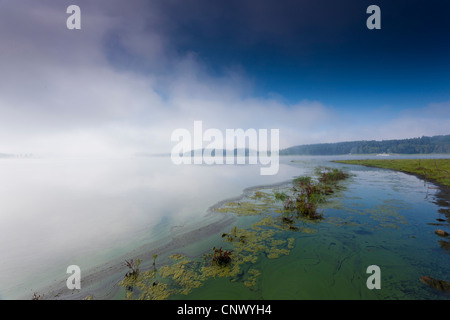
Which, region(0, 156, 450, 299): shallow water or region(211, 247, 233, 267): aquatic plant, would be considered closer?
region(0, 156, 450, 299): shallow water

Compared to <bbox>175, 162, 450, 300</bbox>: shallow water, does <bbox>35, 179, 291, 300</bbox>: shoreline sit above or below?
below

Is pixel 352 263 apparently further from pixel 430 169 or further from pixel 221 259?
pixel 430 169

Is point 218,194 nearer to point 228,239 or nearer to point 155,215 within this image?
point 155,215

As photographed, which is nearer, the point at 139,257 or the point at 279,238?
the point at 139,257

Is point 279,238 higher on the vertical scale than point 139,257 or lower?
higher

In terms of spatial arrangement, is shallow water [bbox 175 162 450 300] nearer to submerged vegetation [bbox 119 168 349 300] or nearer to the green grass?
submerged vegetation [bbox 119 168 349 300]

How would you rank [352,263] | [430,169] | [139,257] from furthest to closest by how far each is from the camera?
[430,169] → [139,257] → [352,263]

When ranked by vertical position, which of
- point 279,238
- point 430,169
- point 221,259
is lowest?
point 279,238

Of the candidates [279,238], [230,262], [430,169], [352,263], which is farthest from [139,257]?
[430,169]

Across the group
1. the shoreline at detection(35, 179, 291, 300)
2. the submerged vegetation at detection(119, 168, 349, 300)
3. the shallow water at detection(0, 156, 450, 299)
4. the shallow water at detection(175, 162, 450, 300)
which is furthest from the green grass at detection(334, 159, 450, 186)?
the shoreline at detection(35, 179, 291, 300)

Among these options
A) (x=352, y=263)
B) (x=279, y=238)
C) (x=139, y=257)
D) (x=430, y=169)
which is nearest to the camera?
(x=352, y=263)
